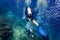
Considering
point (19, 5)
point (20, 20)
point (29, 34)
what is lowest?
point (29, 34)

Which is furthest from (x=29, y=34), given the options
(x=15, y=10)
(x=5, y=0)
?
(x=5, y=0)

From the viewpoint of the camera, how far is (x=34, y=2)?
2188 millimetres

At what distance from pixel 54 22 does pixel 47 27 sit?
101mm

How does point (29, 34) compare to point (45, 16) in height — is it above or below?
below

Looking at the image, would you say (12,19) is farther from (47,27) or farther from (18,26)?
(47,27)

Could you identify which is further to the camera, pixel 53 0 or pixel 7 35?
pixel 53 0

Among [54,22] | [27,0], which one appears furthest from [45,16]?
[27,0]

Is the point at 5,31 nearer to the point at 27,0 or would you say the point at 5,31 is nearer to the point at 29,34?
the point at 29,34

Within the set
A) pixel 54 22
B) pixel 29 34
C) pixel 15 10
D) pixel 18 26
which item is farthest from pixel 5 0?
pixel 54 22

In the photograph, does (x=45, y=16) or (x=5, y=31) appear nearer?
(x=5, y=31)

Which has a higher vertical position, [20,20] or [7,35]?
[20,20]

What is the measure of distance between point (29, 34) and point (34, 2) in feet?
1.21

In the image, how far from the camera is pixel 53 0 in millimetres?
2232

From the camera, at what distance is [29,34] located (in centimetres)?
215
